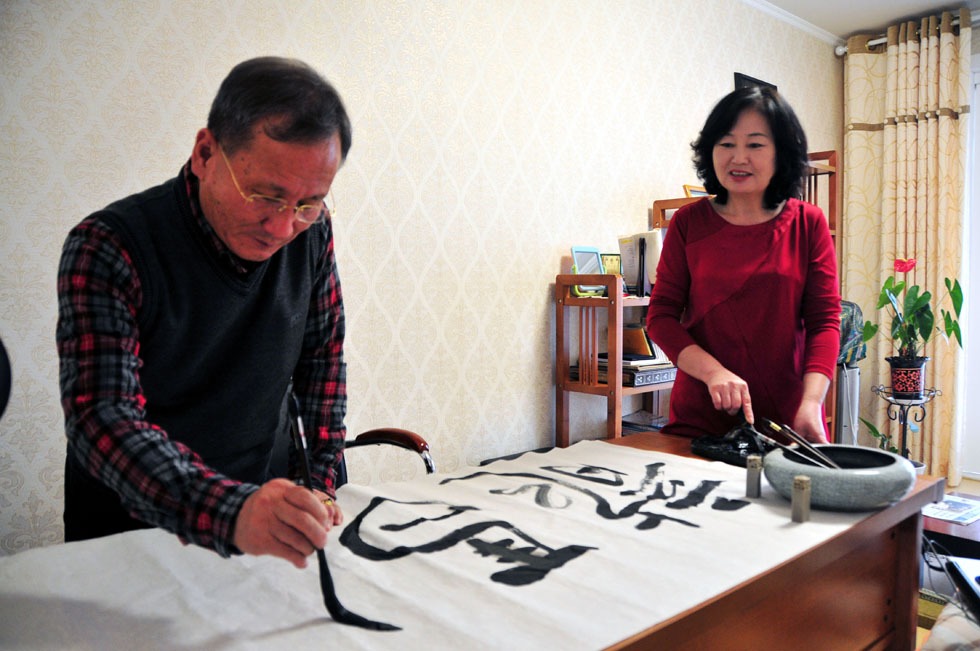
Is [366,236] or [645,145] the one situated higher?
[645,145]

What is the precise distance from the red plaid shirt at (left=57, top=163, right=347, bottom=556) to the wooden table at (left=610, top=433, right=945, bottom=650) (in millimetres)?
466

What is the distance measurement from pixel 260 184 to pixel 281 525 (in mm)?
414

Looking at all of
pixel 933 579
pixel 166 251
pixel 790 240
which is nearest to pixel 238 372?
pixel 166 251

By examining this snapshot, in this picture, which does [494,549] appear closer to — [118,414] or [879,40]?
[118,414]

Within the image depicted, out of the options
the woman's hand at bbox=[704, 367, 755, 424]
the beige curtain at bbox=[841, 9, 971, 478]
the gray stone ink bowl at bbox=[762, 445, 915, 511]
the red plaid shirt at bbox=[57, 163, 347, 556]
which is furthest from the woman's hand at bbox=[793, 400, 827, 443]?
the beige curtain at bbox=[841, 9, 971, 478]

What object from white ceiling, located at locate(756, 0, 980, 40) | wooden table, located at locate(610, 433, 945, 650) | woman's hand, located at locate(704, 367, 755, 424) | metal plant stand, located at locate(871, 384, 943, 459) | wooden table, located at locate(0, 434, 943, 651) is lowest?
metal plant stand, located at locate(871, 384, 943, 459)

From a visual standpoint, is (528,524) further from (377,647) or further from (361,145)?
(361,145)

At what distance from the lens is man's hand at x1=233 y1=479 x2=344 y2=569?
768mm

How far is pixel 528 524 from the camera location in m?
1.14

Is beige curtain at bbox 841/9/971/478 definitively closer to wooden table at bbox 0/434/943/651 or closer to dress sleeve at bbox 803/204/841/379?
dress sleeve at bbox 803/204/841/379

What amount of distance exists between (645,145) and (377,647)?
3.08 m

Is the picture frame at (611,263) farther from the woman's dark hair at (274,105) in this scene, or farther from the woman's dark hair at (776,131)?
the woman's dark hair at (274,105)

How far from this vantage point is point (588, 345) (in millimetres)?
3125

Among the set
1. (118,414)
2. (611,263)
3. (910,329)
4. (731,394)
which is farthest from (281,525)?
(910,329)
